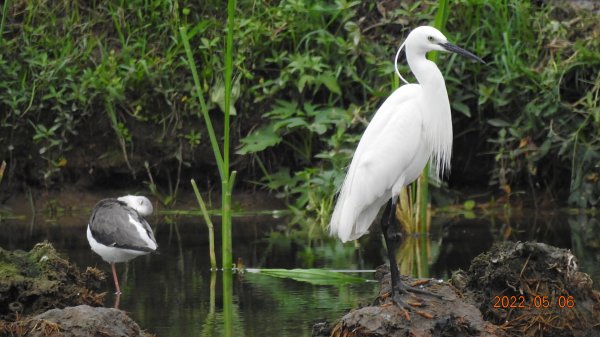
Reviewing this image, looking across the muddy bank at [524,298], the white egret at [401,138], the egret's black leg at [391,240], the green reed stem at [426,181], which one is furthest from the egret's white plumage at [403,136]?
the green reed stem at [426,181]

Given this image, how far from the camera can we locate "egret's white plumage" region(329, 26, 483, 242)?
6203 millimetres

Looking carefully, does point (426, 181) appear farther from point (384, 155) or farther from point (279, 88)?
point (279, 88)

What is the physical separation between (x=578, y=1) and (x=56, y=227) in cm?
657

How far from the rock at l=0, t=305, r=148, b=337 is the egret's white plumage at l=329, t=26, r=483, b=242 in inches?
62.0

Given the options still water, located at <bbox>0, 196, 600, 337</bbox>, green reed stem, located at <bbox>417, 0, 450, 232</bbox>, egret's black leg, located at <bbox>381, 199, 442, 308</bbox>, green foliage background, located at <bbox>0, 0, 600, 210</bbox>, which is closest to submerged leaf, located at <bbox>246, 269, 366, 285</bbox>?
still water, located at <bbox>0, 196, 600, 337</bbox>

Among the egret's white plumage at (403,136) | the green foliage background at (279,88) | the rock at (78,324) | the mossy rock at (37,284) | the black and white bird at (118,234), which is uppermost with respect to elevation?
the green foliage background at (279,88)

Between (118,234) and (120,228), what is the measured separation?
0.07 meters

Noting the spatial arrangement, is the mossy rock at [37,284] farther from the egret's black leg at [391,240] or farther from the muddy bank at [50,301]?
the egret's black leg at [391,240]

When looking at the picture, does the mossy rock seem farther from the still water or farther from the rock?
the rock

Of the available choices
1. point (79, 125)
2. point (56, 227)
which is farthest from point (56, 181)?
point (56, 227)

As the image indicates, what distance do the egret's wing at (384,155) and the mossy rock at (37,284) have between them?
1633 millimetres

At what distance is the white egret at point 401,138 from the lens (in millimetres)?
6203

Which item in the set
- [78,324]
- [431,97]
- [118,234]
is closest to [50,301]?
[78,324]

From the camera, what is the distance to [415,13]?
39.8 feet
